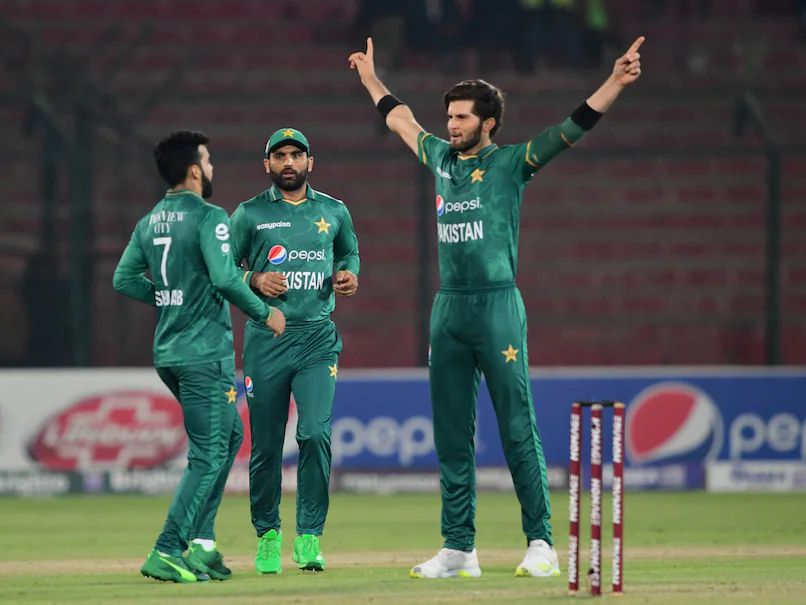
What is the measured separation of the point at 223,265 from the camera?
6.35m

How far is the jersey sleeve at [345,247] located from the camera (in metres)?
7.12

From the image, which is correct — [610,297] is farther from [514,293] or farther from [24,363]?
[514,293]

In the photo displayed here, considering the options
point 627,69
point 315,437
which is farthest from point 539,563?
point 627,69

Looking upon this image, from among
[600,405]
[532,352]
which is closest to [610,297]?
[532,352]

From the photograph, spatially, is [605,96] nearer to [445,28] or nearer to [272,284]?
[272,284]

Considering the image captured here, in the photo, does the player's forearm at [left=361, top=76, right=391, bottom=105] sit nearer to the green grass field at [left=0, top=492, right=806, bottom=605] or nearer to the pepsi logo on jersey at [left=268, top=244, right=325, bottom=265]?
the pepsi logo on jersey at [left=268, top=244, right=325, bottom=265]

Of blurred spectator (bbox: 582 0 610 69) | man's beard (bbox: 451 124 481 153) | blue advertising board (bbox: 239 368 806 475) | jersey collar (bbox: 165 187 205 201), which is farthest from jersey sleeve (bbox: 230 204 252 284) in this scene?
blurred spectator (bbox: 582 0 610 69)

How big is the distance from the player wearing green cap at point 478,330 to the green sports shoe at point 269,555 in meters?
0.71

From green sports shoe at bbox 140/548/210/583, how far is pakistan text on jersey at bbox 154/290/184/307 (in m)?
1.15

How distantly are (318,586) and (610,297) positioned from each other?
990cm

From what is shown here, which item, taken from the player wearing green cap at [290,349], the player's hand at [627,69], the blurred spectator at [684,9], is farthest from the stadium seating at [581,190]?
the player's hand at [627,69]

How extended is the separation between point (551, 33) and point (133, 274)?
408 inches

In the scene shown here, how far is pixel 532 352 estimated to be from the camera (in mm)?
15766

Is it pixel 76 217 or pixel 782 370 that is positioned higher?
pixel 76 217
